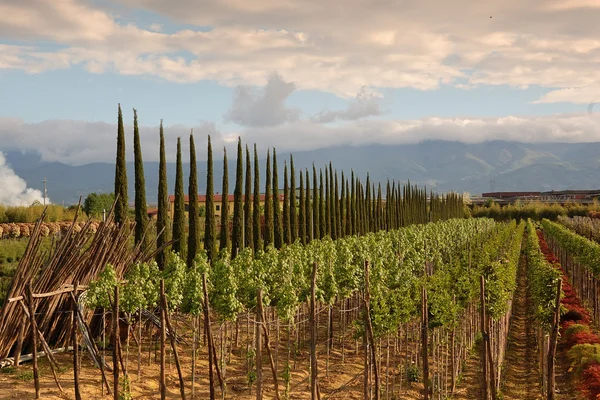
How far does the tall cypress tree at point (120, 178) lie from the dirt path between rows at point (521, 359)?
18285 millimetres

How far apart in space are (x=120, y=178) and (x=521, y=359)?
2090cm

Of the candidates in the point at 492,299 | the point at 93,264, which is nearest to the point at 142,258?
the point at 93,264

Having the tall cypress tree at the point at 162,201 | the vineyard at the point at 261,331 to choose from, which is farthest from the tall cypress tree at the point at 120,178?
the tall cypress tree at the point at 162,201

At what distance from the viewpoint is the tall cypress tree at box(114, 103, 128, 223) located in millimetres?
29047

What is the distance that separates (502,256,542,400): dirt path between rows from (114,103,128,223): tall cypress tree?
1828cm

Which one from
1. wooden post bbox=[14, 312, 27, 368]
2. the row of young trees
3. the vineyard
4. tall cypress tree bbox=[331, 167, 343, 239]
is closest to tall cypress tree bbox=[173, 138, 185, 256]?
the vineyard

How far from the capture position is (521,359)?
24234mm

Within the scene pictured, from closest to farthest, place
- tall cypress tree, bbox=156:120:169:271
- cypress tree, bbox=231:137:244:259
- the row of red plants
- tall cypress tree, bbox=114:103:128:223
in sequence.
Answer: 1. the row of red plants
2. tall cypress tree, bbox=114:103:128:223
3. tall cypress tree, bbox=156:120:169:271
4. cypress tree, bbox=231:137:244:259

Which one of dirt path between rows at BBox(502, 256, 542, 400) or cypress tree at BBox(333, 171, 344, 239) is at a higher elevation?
cypress tree at BBox(333, 171, 344, 239)

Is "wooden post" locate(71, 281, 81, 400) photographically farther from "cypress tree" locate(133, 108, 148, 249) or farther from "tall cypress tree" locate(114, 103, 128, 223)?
"cypress tree" locate(133, 108, 148, 249)

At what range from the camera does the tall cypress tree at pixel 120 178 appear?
29.0 m

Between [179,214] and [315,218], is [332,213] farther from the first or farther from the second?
[179,214]

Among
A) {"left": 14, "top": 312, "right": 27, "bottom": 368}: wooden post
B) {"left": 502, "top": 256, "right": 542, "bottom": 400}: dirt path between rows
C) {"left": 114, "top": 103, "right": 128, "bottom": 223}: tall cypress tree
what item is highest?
{"left": 114, "top": 103, "right": 128, "bottom": 223}: tall cypress tree

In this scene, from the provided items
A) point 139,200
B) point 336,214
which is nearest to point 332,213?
point 336,214
